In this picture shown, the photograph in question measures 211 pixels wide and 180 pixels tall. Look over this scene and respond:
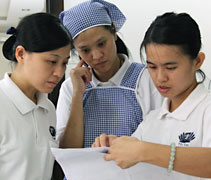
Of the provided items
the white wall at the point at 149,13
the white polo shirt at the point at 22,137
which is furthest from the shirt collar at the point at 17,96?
the white wall at the point at 149,13

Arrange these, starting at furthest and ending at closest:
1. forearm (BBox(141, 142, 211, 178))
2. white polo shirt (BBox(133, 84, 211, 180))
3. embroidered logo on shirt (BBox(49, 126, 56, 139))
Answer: embroidered logo on shirt (BBox(49, 126, 56, 139)) < white polo shirt (BBox(133, 84, 211, 180)) < forearm (BBox(141, 142, 211, 178))

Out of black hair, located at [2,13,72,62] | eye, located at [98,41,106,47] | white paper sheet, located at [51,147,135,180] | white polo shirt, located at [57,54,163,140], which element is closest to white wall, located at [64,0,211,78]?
white polo shirt, located at [57,54,163,140]

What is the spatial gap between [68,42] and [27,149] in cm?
32

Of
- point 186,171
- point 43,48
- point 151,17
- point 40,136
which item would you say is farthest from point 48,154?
point 151,17

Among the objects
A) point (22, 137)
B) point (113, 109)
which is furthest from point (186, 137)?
point (22, 137)

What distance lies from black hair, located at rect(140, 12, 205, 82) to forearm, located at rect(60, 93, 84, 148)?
13.6 inches

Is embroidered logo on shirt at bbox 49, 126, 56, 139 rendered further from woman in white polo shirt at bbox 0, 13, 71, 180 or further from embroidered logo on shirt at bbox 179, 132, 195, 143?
embroidered logo on shirt at bbox 179, 132, 195, 143

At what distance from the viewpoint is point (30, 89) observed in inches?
40.8

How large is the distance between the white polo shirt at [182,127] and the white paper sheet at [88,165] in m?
0.07

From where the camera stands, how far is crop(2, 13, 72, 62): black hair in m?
0.96

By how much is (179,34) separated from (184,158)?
1.06ft

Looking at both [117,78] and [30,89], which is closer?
[30,89]

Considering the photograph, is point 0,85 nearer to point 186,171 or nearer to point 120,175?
point 120,175

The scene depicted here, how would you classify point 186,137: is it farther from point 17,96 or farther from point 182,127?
point 17,96
